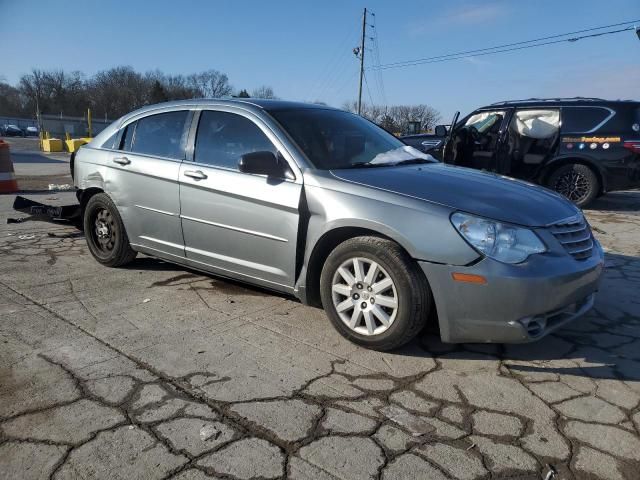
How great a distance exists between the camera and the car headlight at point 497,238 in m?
2.84

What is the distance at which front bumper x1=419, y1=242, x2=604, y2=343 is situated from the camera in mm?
2791

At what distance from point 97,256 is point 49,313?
1.38 meters

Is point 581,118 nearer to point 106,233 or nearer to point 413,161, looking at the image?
point 413,161

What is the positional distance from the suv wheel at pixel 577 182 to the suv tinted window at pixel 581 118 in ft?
A: 1.95

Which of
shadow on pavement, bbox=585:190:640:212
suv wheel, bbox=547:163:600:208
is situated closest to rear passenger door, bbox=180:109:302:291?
suv wheel, bbox=547:163:600:208

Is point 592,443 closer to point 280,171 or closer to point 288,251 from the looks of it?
point 288,251

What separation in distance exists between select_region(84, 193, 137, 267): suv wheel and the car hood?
2407 mm

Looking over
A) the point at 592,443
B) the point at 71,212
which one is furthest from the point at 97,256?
the point at 592,443

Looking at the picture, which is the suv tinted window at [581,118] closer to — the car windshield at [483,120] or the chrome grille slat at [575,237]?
the car windshield at [483,120]

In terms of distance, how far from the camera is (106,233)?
195 inches

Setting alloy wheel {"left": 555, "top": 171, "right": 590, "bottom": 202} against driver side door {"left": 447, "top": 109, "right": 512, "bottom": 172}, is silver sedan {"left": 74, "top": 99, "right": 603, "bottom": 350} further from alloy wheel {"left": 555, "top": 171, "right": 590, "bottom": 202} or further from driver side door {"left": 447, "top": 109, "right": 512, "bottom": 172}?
alloy wheel {"left": 555, "top": 171, "right": 590, "bottom": 202}

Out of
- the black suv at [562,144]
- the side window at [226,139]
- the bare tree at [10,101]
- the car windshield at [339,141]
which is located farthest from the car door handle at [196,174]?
the bare tree at [10,101]

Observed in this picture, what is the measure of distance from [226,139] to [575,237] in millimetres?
2587

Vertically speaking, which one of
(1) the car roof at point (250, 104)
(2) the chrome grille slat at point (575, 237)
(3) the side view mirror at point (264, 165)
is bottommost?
(2) the chrome grille slat at point (575, 237)
